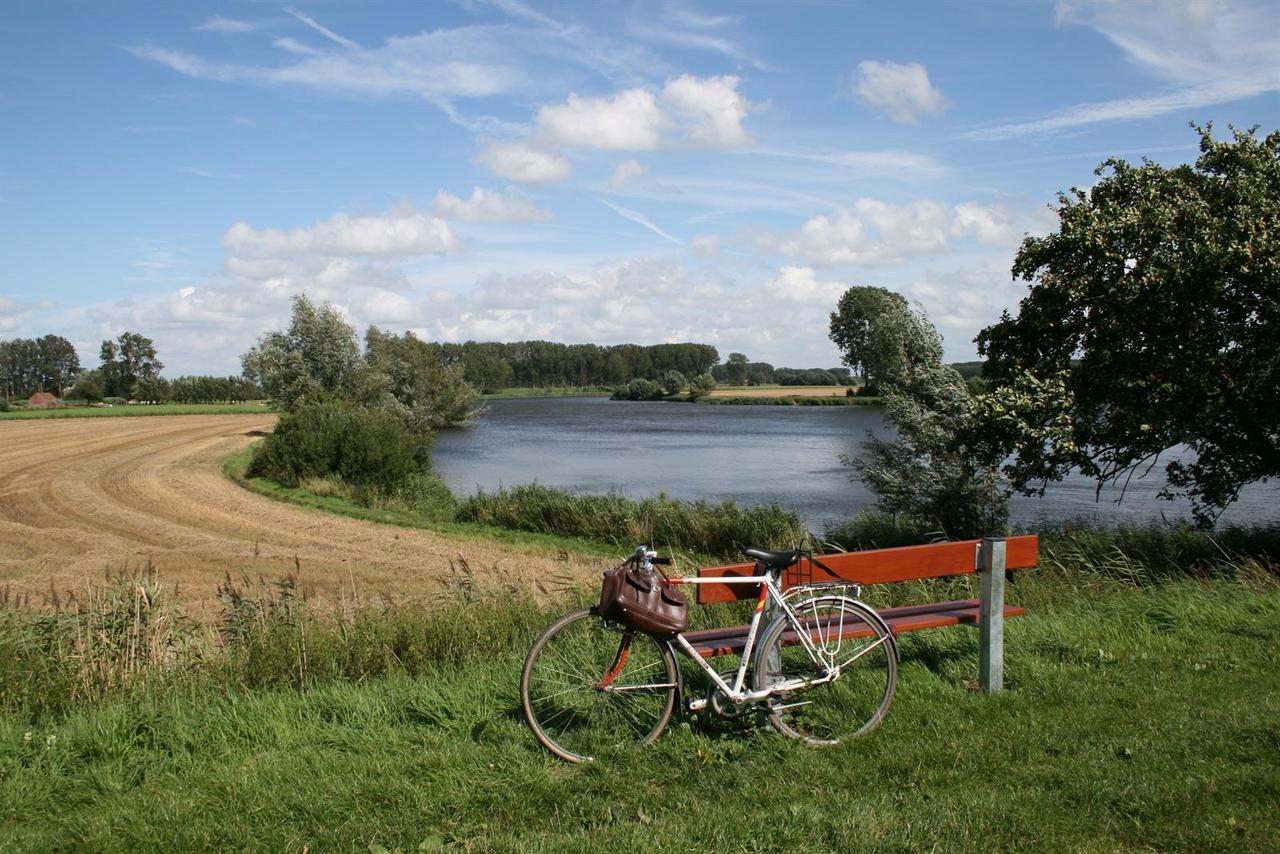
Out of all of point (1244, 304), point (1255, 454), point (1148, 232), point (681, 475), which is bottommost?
point (681, 475)

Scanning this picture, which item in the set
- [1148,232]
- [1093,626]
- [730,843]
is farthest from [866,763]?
[1148,232]

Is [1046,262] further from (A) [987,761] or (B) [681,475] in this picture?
(B) [681,475]

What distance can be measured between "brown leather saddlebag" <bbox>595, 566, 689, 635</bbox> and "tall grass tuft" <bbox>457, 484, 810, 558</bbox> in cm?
1315

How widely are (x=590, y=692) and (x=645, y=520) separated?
15895 millimetres

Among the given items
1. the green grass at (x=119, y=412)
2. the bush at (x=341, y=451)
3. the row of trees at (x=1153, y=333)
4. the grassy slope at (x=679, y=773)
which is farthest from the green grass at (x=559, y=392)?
the grassy slope at (x=679, y=773)

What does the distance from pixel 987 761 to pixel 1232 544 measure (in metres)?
13.0

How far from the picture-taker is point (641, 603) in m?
4.18

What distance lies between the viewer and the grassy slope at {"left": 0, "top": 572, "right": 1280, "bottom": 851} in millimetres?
3408

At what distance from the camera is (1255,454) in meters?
14.0

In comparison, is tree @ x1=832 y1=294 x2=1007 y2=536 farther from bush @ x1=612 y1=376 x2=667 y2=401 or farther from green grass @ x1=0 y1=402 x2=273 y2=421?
bush @ x1=612 y1=376 x2=667 y2=401

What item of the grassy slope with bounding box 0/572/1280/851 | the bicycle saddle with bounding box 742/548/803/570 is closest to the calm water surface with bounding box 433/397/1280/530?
the grassy slope with bounding box 0/572/1280/851

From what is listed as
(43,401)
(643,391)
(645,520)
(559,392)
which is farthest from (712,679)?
(559,392)

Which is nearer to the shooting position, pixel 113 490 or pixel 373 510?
pixel 373 510

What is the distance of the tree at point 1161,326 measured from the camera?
42.1 ft
